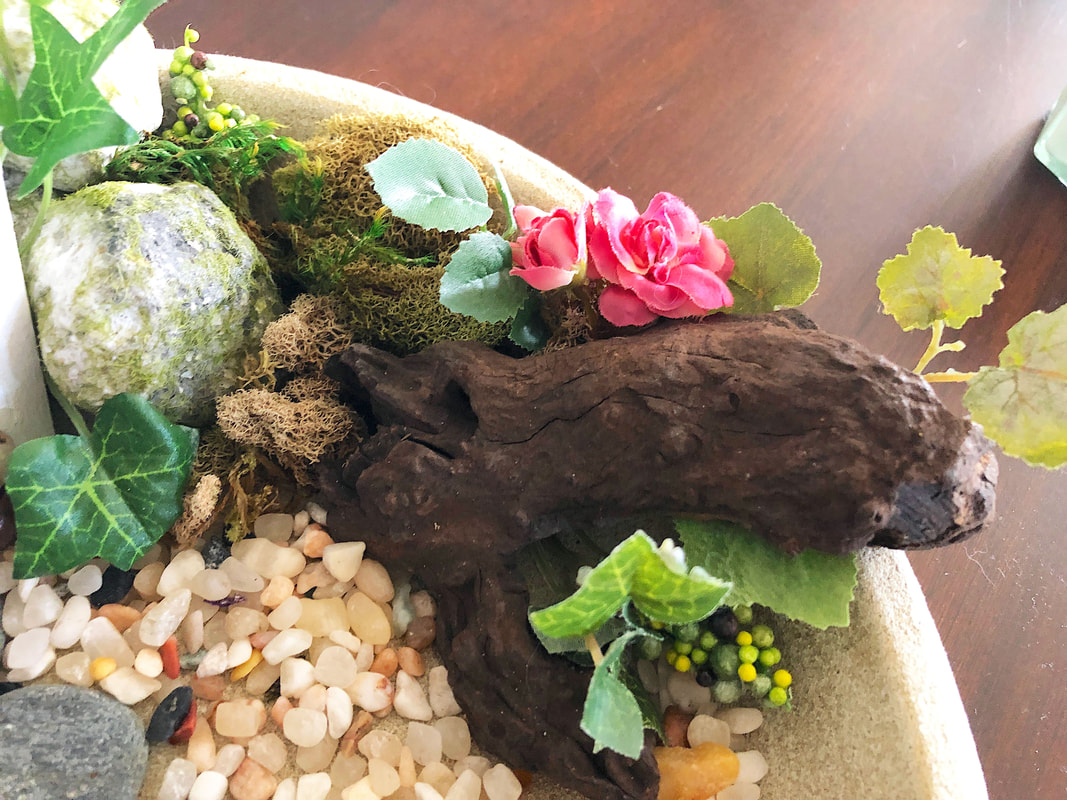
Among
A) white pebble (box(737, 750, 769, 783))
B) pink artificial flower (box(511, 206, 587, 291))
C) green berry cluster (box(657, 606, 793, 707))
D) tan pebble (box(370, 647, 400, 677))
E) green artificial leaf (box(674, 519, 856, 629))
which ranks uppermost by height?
pink artificial flower (box(511, 206, 587, 291))

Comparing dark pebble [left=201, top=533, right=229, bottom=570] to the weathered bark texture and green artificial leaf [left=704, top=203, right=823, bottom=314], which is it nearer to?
the weathered bark texture

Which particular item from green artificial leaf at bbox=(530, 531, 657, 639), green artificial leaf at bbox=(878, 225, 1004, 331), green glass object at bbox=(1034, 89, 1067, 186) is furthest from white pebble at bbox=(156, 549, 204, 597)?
green glass object at bbox=(1034, 89, 1067, 186)

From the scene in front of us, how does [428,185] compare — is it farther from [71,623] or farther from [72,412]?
[71,623]

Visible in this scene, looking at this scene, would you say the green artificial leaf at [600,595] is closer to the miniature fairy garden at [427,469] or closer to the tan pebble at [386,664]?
the miniature fairy garden at [427,469]

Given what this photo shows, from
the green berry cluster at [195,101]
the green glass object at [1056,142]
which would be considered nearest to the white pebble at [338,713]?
the green berry cluster at [195,101]

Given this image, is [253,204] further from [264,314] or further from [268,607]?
[268,607]

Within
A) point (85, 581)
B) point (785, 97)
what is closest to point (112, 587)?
point (85, 581)

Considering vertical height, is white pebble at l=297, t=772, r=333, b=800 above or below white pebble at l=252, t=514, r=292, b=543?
below
